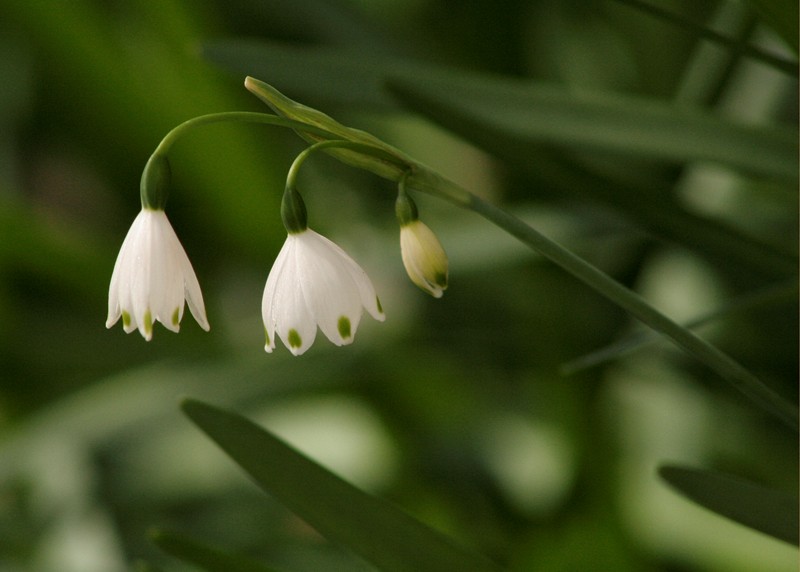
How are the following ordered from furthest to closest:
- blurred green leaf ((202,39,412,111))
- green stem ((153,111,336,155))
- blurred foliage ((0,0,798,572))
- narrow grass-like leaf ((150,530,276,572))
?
blurred foliage ((0,0,798,572)), blurred green leaf ((202,39,412,111)), narrow grass-like leaf ((150,530,276,572)), green stem ((153,111,336,155))

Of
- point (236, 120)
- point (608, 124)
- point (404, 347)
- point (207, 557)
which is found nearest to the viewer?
point (236, 120)

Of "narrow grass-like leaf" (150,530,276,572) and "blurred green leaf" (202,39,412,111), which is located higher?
"blurred green leaf" (202,39,412,111)

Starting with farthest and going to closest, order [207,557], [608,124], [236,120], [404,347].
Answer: [404,347]
[608,124]
[207,557]
[236,120]

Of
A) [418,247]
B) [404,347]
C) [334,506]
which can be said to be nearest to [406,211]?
[418,247]

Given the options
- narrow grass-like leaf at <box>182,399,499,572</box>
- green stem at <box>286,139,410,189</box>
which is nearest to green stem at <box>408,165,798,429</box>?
A: green stem at <box>286,139,410,189</box>

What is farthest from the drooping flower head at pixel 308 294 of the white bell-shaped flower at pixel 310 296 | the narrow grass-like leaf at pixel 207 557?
the narrow grass-like leaf at pixel 207 557

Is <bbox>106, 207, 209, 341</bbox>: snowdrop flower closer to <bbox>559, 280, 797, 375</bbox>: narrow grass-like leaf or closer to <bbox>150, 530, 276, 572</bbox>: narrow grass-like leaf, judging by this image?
<bbox>150, 530, 276, 572</bbox>: narrow grass-like leaf

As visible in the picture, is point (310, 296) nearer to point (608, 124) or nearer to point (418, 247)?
point (418, 247)

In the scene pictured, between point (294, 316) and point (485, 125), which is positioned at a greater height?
point (485, 125)
